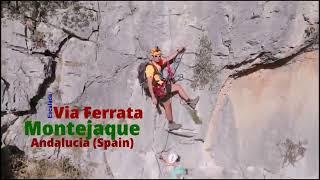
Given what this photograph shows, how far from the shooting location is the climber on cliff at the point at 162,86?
23.0ft

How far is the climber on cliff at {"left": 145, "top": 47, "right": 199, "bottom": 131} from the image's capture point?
23.0 ft

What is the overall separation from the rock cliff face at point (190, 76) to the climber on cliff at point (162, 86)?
0.10m

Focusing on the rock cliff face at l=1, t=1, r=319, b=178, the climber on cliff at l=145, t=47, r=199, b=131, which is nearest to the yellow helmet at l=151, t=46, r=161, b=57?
the climber on cliff at l=145, t=47, r=199, b=131

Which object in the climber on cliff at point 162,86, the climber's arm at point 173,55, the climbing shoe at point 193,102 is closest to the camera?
the climber on cliff at point 162,86

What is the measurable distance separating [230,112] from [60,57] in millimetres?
2777

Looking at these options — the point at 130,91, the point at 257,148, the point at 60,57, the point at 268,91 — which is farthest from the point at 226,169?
the point at 60,57

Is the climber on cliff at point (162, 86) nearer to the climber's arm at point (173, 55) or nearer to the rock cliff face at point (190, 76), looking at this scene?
the climber's arm at point (173, 55)

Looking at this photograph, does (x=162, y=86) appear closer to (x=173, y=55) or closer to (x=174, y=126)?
(x=173, y=55)

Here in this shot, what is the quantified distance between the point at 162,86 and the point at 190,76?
49cm

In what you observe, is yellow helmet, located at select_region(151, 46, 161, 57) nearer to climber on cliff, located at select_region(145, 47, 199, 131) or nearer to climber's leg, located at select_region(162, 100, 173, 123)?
climber on cliff, located at select_region(145, 47, 199, 131)

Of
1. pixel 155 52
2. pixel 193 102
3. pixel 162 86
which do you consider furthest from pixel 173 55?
pixel 193 102

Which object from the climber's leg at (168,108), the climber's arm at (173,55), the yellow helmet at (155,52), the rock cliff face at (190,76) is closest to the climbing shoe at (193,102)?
the rock cliff face at (190,76)

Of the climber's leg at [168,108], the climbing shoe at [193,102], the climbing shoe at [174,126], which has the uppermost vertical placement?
the climbing shoe at [193,102]

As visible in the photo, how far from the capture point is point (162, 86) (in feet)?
23.4
